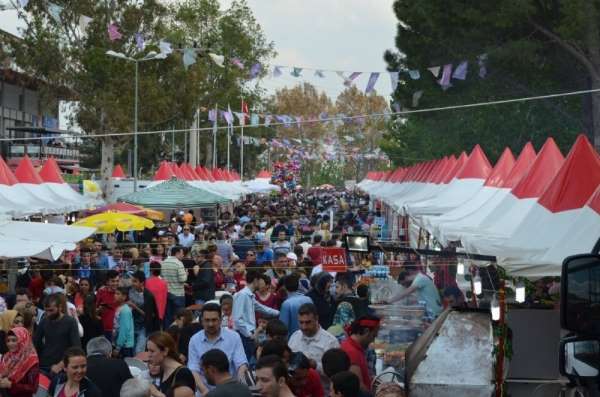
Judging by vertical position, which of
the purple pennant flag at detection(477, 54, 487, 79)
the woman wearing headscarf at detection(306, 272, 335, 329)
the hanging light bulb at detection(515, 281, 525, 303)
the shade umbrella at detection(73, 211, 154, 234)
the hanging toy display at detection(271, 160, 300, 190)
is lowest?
the hanging toy display at detection(271, 160, 300, 190)

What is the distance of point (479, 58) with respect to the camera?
37438 millimetres

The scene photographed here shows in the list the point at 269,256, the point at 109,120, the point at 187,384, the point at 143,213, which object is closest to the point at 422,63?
the point at 109,120

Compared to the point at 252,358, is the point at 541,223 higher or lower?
higher

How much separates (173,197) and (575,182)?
21181 mm

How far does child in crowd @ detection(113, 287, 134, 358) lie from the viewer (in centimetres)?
1405

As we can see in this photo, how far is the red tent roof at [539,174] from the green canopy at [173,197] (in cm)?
1752

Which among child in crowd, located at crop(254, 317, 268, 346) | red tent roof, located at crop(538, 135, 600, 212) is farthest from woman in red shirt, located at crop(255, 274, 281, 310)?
red tent roof, located at crop(538, 135, 600, 212)

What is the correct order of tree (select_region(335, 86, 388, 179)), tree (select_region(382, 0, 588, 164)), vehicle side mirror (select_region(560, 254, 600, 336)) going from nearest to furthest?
vehicle side mirror (select_region(560, 254, 600, 336))
tree (select_region(382, 0, 588, 164))
tree (select_region(335, 86, 388, 179))

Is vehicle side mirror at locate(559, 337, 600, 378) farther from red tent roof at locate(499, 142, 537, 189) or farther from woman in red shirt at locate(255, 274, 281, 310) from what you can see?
red tent roof at locate(499, 142, 537, 189)

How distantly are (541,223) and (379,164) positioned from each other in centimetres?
13692

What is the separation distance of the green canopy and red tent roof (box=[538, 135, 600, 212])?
20.5 metres

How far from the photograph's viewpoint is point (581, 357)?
764 cm

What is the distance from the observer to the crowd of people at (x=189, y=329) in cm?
834

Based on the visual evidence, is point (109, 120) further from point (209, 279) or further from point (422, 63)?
point (209, 279)
